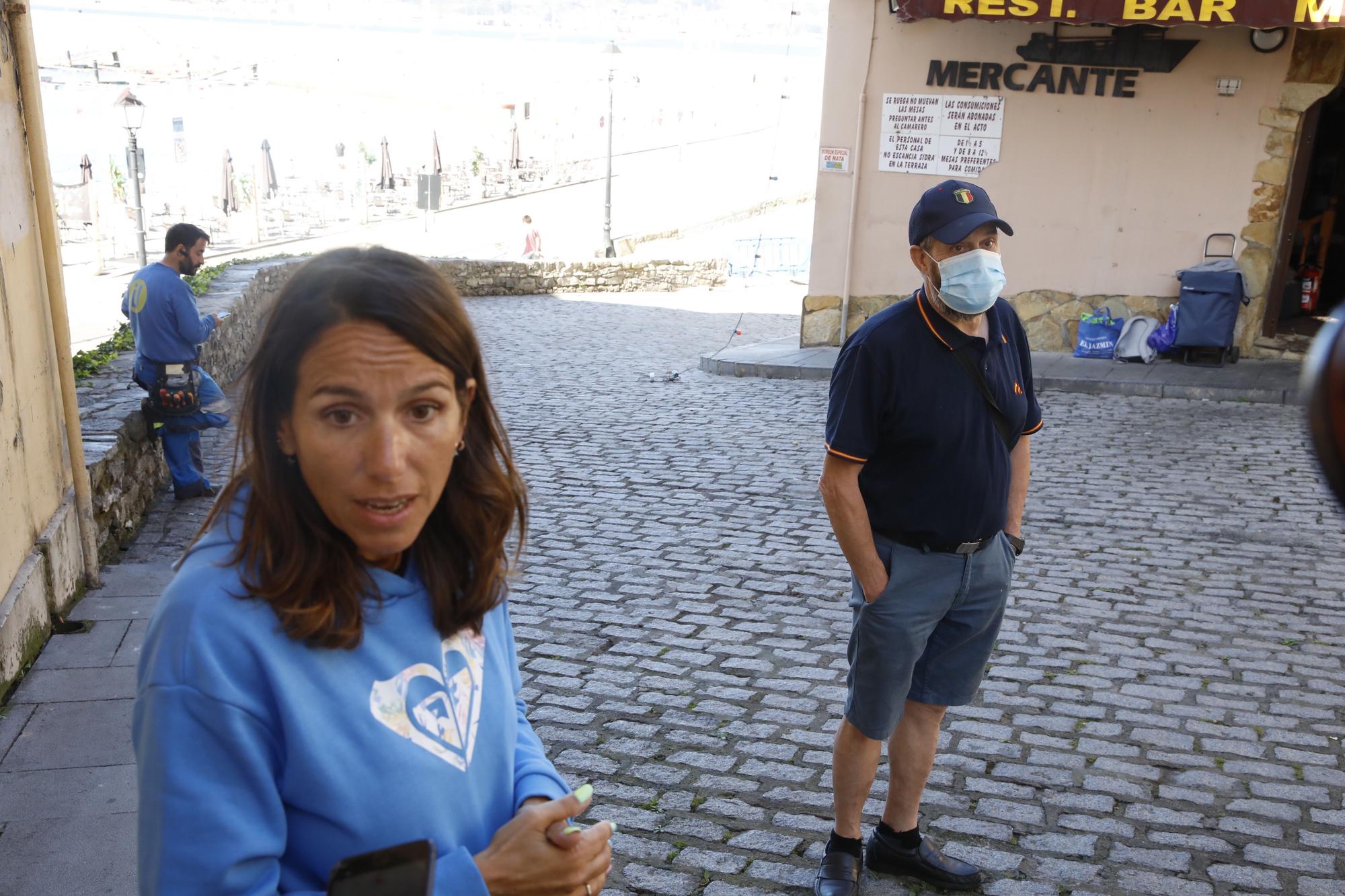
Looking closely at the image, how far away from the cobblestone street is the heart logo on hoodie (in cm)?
88

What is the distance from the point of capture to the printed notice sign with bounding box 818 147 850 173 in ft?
44.0

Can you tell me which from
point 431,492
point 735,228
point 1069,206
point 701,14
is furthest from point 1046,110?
point 701,14

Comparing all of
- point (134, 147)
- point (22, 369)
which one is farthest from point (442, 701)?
point (134, 147)

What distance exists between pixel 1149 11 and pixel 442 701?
11.6 meters

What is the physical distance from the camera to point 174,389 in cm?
770

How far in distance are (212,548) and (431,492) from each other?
11.3 inches

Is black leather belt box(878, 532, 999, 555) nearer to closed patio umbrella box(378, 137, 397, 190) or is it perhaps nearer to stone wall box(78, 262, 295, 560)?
stone wall box(78, 262, 295, 560)

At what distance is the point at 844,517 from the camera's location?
3.19 meters

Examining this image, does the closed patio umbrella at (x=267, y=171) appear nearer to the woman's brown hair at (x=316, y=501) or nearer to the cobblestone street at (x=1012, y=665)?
the cobblestone street at (x=1012, y=665)

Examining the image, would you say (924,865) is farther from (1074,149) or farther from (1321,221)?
(1321,221)

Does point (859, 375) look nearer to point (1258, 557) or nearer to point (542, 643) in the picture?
point (542, 643)

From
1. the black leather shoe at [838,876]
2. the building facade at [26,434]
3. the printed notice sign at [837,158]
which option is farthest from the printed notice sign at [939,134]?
the black leather shoe at [838,876]

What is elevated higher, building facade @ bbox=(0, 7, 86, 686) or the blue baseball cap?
the blue baseball cap

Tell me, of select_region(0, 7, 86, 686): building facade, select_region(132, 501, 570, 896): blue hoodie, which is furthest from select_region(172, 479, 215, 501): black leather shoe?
select_region(132, 501, 570, 896): blue hoodie
